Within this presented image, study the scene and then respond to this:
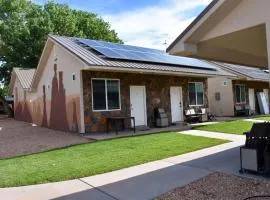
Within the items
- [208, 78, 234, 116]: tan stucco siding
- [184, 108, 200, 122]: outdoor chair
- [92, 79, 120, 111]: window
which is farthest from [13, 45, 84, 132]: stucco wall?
[208, 78, 234, 116]: tan stucco siding

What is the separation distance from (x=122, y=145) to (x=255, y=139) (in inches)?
206

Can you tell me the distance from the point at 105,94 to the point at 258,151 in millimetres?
9401

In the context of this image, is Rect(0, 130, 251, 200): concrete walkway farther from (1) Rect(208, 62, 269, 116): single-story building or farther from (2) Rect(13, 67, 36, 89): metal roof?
(2) Rect(13, 67, 36, 89): metal roof

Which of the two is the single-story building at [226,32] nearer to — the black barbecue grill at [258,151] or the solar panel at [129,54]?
the black barbecue grill at [258,151]

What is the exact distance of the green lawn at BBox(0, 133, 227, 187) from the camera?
7.45 metres

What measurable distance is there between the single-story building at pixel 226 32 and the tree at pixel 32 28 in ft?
93.7

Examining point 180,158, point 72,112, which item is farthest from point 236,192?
point 72,112

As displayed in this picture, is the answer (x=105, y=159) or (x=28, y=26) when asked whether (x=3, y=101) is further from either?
(x=105, y=159)

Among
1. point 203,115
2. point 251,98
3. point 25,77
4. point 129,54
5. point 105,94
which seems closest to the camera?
point 105,94

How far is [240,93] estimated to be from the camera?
992 inches

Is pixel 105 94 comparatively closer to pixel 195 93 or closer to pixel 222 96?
pixel 195 93

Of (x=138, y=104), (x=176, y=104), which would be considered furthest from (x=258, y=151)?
(x=176, y=104)

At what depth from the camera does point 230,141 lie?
11688 mm

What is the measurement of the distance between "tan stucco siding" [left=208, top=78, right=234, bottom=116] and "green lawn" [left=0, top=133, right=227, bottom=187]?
12.6m
